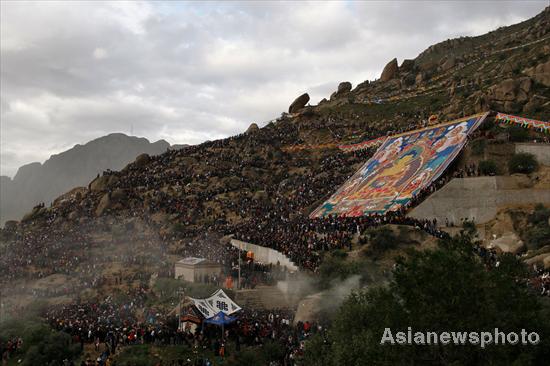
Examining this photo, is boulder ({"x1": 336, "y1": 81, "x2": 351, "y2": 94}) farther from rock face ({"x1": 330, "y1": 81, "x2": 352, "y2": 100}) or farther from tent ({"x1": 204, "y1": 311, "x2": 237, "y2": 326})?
tent ({"x1": 204, "y1": 311, "x2": 237, "y2": 326})

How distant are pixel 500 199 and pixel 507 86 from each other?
24.4 m

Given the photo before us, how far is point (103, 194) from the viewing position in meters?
64.4

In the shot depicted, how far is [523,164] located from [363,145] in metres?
25.3

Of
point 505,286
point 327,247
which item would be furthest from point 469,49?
point 505,286

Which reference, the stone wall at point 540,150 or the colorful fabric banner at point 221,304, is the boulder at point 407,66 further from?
the colorful fabric banner at point 221,304

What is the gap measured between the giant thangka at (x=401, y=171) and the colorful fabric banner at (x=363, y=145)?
537cm

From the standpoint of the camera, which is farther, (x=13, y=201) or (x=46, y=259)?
(x=13, y=201)

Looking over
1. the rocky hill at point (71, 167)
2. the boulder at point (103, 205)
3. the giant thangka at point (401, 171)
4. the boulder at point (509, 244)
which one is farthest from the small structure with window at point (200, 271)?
the rocky hill at point (71, 167)

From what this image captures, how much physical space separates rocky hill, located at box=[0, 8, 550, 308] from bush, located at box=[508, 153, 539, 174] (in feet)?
43.9

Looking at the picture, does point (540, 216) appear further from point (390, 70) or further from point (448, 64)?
point (390, 70)

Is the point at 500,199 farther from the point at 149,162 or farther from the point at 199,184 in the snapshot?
the point at 149,162

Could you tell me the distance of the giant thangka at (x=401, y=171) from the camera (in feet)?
135

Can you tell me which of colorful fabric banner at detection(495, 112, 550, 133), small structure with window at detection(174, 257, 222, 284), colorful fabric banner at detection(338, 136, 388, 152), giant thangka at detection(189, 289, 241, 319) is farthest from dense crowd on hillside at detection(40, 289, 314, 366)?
colorful fabric banner at detection(338, 136, 388, 152)

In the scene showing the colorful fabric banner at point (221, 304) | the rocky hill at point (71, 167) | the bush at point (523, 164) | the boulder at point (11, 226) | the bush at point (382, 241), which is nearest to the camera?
the colorful fabric banner at point (221, 304)
